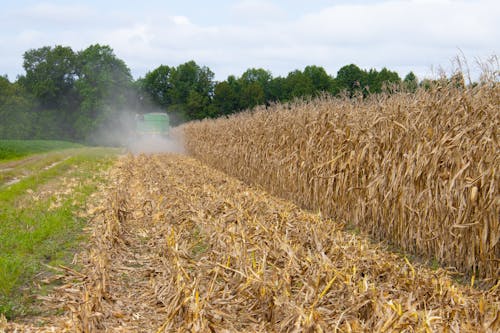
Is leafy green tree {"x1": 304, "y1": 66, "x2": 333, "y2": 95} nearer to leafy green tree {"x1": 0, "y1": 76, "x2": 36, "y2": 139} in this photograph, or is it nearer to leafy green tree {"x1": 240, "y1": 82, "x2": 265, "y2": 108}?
leafy green tree {"x1": 240, "y1": 82, "x2": 265, "y2": 108}

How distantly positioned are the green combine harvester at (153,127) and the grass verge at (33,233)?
2194 cm

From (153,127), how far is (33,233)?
2981cm

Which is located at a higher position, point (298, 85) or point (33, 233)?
point (298, 85)

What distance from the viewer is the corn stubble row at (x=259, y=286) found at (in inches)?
169

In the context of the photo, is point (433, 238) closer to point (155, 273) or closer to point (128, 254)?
point (155, 273)

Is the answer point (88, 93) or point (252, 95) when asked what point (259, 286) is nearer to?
point (88, 93)

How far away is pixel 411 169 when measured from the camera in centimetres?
720

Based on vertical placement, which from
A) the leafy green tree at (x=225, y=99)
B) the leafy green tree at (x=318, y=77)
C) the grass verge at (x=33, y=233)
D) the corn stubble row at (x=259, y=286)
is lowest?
the grass verge at (x=33, y=233)

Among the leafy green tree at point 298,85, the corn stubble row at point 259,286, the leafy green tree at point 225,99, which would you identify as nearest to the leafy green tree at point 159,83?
the leafy green tree at point 225,99

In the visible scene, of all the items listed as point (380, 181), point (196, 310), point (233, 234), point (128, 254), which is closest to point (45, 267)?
point (128, 254)

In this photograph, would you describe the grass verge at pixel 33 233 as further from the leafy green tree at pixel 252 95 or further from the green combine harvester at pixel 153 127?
the leafy green tree at pixel 252 95

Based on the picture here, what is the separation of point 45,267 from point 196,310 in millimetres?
3204

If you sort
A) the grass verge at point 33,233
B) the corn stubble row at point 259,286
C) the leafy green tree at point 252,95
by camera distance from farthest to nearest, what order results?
the leafy green tree at point 252,95
the grass verge at point 33,233
the corn stubble row at point 259,286

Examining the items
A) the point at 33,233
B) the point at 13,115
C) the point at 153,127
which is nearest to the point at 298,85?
the point at 13,115
